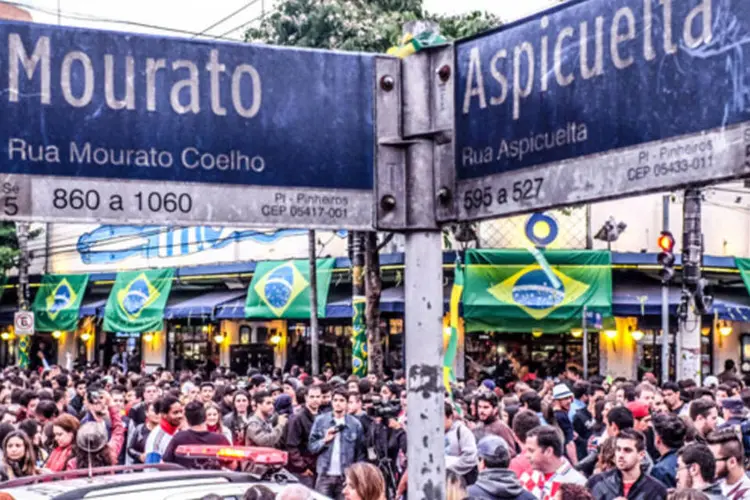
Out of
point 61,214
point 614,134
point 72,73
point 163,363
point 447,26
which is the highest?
point 447,26

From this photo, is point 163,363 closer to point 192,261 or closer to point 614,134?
point 192,261

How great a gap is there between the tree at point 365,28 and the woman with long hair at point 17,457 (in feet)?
42.2

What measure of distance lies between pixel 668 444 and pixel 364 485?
133 inches

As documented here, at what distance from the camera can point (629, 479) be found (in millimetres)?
7000

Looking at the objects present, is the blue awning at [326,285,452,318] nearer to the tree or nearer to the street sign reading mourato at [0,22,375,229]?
the tree

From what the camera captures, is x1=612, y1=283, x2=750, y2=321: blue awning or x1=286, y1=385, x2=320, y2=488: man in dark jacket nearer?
x1=286, y1=385, x2=320, y2=488: man in dark jacket

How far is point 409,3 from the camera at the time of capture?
24391 mm

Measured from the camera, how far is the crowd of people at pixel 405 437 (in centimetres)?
697

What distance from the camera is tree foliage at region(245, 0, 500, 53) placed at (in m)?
22.0

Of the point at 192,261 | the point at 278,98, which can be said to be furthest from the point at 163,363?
the point at 278,98

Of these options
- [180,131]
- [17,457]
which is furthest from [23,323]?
[180,131]

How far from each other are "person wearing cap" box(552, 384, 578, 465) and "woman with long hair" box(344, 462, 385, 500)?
5117mm

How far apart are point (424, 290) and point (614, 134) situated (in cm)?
70

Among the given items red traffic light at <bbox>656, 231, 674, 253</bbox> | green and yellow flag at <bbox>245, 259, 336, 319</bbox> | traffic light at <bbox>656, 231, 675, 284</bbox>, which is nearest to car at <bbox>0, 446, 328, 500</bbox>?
traffic light at <bbox>656, 231, 675, 284</bbox>
